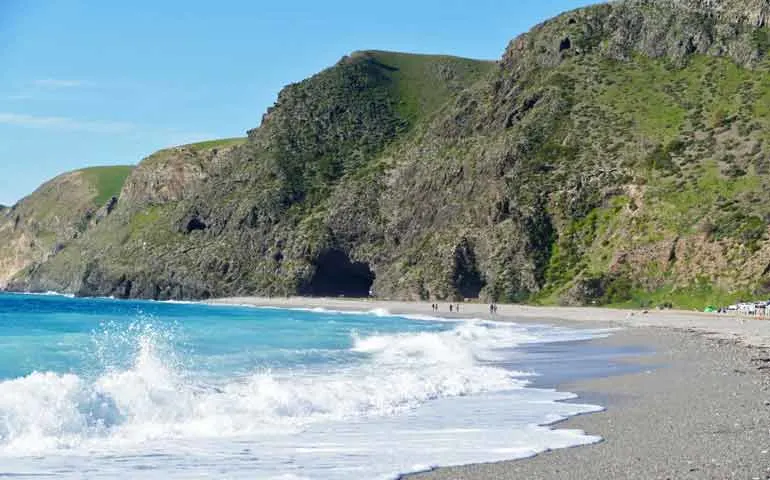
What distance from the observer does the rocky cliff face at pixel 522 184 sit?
79.8 meters

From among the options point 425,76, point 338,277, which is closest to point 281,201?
point 338,277

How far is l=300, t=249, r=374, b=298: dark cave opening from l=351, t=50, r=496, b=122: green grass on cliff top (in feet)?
127

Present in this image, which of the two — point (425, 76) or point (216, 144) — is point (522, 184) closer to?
point (425, 76)

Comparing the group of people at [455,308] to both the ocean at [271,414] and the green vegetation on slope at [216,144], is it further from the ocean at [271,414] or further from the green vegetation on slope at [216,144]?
the green vegetation on slope at [216,144]

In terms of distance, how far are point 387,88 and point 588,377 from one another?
448 feet

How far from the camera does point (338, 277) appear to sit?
124m

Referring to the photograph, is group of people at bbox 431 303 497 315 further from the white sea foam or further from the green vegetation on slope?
the green vegetation on slope

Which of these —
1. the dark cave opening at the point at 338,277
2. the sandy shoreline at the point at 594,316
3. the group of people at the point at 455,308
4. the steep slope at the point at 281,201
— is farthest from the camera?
the steep slope at the point at 281,201

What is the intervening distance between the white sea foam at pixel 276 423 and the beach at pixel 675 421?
81 centimetres

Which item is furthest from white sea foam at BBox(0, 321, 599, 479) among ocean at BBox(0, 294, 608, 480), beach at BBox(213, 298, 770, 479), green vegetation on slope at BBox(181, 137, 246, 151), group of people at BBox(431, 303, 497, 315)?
green vegetation on slope at BBox(181, 137, 246, 151)

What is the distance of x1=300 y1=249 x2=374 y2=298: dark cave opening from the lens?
118812 mm

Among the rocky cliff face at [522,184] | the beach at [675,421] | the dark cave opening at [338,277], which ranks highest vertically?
the rocky cliff face at [522,184]

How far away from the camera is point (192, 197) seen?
148 meters

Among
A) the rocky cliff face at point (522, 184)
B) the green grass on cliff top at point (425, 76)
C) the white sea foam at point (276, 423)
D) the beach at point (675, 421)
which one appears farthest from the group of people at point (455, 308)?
the green grass on cliff top at point (425, 76)
